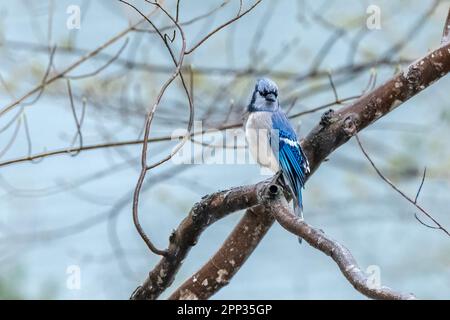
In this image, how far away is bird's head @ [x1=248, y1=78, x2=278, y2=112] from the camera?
4.58ft

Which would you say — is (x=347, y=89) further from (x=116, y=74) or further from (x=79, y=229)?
(x=79, y=229)

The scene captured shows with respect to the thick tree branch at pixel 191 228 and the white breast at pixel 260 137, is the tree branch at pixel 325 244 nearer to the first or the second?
the thick tree branch at pixel 191 228

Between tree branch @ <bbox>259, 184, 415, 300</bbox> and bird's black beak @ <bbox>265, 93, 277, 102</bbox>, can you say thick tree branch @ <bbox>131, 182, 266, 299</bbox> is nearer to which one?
tree branch @ <bbox>259, 184, 415, 300</bbox>

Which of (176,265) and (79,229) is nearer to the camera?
(176,265)

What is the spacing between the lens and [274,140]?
1468mm

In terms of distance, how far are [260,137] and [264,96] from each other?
0.36 ft

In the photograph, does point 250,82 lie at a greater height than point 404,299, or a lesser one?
greater

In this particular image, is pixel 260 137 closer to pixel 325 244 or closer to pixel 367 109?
pixel 367 109

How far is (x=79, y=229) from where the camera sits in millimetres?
1928

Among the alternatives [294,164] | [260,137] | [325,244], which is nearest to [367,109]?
[294,164]

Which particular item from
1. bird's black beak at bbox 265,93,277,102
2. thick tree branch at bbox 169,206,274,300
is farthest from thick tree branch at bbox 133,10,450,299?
bird's black beak at bbox 265,93,277,102

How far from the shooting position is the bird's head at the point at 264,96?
54.9 inches
